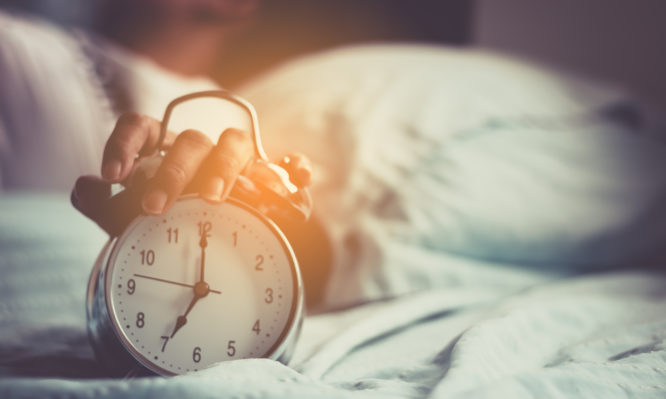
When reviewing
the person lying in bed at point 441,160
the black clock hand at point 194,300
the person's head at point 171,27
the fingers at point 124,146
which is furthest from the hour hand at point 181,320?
the person's head at point 171,27

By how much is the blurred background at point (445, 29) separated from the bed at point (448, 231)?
34 centimetres

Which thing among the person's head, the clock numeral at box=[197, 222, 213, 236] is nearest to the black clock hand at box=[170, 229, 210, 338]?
the clock numeral at box=[197, 222, 213, 236]

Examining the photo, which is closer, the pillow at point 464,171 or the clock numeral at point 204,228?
the clock numeral at point 204,228

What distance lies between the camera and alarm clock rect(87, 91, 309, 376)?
16.8 inches

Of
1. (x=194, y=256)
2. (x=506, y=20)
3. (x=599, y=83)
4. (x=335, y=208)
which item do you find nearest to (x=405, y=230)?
(x=335, y=208)

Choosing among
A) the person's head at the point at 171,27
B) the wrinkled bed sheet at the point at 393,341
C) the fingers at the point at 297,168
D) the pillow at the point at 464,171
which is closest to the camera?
the wrinkled bed sheet at the point at 393,341

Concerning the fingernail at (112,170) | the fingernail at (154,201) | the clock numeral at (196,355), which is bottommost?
the clock numeral at (196,355)

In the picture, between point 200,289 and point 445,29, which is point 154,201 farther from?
point 445,29

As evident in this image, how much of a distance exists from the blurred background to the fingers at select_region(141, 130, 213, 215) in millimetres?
1044

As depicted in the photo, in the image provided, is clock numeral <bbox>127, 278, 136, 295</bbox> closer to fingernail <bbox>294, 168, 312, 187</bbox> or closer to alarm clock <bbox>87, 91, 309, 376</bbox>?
alarm clock <bbox>87, 91, 309, 376</bbox>

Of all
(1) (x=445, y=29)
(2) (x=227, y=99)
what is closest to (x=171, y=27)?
(1) (x=445, y=29)

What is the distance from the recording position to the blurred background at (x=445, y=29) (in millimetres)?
1400

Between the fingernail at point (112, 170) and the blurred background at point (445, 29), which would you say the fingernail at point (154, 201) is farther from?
the blurred background at point (445, 29)

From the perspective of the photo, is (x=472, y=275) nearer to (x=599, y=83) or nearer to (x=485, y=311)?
(x=485, y=311)
